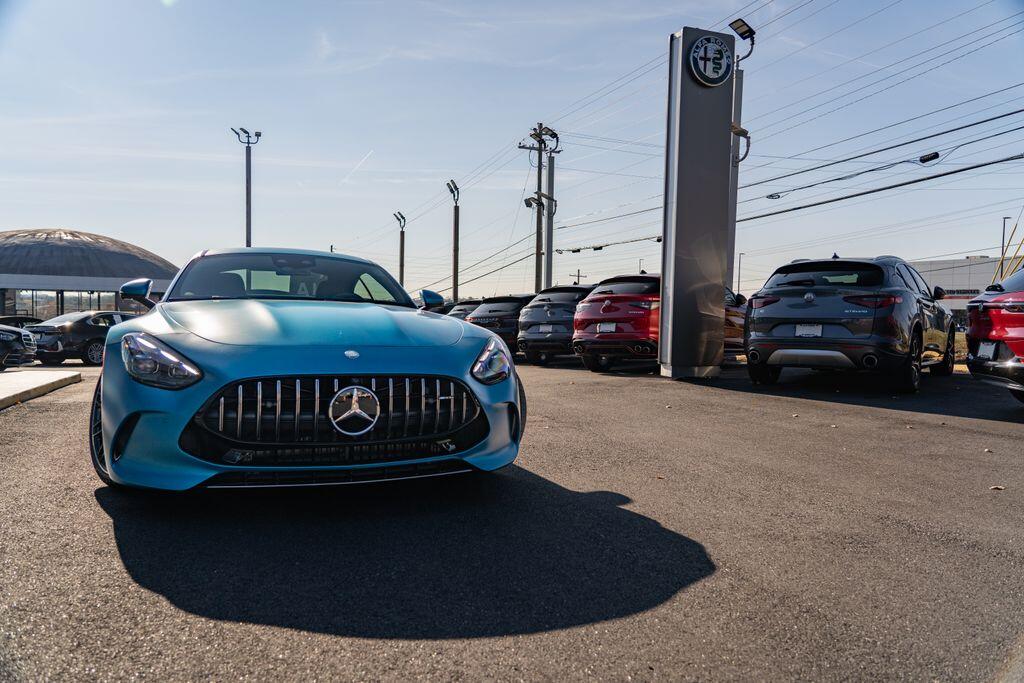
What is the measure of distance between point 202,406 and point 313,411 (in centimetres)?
45

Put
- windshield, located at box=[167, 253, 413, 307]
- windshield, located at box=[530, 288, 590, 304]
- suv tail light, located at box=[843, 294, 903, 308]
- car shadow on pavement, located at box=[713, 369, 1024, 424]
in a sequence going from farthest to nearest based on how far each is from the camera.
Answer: windshield, located at box=[530, 288, 590, 304], suv tail light, located at box=[843, 294, 903, 308], car shadow on pavement, located at box=[713, 369, 1024, 424], windshield, located at box=[167, 253, 413, 307]

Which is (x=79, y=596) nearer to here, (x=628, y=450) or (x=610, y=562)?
(x=610, y=562)

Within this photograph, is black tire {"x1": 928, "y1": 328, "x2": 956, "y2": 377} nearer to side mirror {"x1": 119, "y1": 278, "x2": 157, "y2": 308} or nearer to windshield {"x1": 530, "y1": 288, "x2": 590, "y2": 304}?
windshield {"x1": 530, "y1": 288, "x2": 590, "y2": 304}

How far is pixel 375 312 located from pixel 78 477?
1915mm

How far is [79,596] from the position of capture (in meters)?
2.40

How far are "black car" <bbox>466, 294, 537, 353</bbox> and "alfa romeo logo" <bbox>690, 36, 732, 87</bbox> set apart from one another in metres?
6.32

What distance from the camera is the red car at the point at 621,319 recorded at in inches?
463

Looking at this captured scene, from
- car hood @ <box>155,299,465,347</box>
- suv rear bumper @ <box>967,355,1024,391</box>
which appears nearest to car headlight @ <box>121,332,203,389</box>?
car hood @ <box>155,299,465,347</box>

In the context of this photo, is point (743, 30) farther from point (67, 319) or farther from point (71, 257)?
point (71, 257)

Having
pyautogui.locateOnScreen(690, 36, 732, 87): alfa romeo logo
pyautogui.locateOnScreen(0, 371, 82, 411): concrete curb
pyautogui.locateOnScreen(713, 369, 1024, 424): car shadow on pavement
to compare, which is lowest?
pyautogui.locateOnScreen(0, 371, 82, 411): concrete curb

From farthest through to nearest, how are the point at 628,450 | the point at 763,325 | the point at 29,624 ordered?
the point at 763,325
the point at 628,450
the point at 29,624

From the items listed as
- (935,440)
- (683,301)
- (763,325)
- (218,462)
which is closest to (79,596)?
(218,462)

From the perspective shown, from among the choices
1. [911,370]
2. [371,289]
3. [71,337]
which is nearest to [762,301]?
[911,370]

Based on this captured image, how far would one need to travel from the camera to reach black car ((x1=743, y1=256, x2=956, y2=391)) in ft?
27.7
